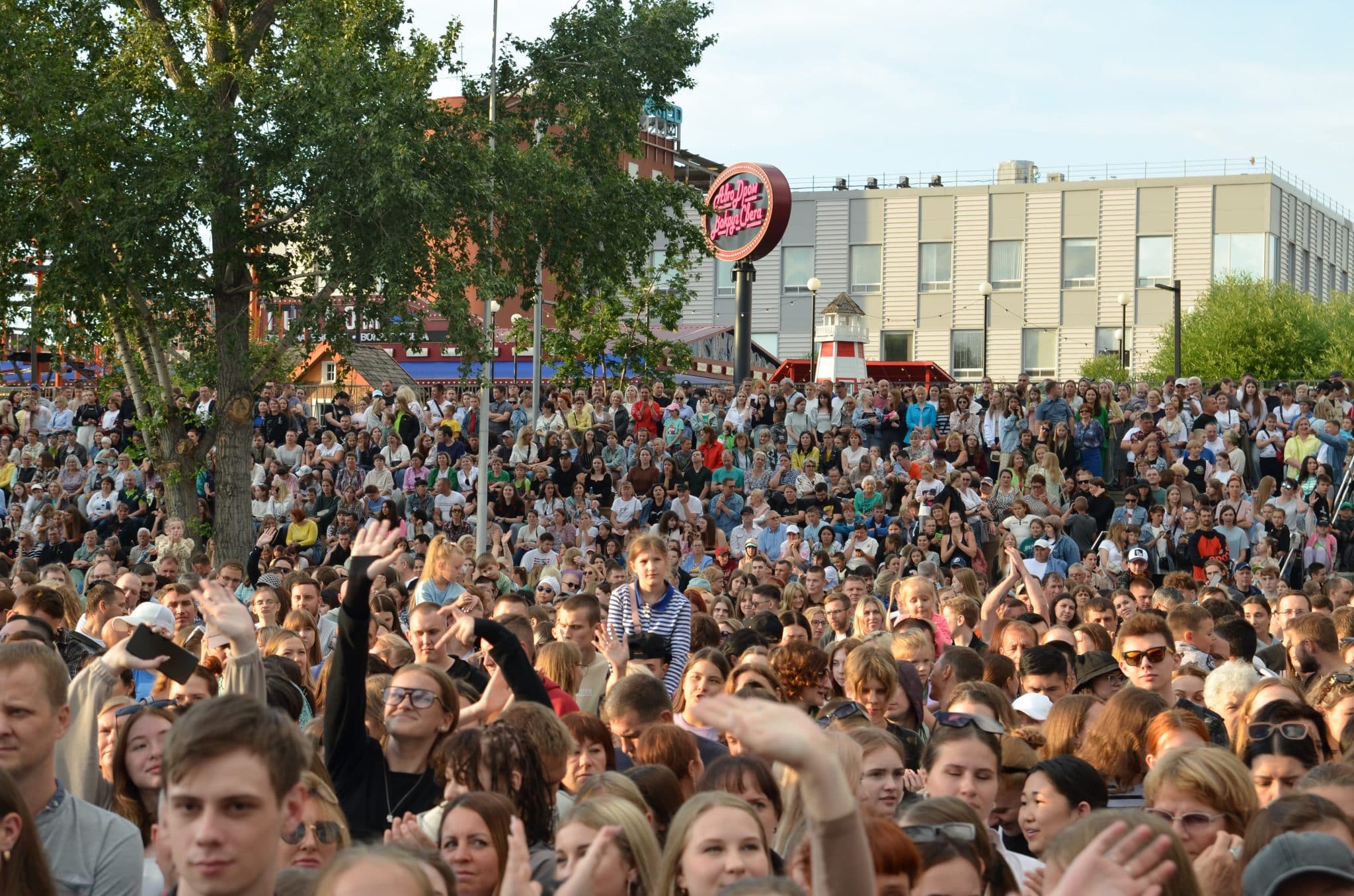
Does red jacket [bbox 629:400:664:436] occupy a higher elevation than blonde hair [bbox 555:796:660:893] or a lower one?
higher

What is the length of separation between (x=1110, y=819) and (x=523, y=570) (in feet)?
47.3

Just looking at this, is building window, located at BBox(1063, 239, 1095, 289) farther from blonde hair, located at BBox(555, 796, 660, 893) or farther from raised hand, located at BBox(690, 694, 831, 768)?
raised hand, located at BBox(690, 694, 831, 768)

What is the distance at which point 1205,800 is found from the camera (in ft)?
16.2

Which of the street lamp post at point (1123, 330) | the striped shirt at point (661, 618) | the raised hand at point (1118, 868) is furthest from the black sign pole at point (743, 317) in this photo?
the raised hand at point (1118, 868)

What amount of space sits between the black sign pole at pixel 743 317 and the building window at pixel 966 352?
33235mm

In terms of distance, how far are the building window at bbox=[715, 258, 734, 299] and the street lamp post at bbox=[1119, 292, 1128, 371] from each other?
16.8 meters

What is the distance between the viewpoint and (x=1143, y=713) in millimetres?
6359

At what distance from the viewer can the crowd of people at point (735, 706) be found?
11.9 ft

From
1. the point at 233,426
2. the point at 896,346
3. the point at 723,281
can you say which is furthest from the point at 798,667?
the point at 723,281

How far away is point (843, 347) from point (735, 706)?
45746 millimetres

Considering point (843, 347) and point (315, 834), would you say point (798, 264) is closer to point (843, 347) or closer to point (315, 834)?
point (843, 347)

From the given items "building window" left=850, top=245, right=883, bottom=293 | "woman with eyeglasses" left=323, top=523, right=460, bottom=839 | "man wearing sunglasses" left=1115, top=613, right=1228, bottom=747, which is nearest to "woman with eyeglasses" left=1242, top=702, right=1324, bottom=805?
"man wearing sunglasses" left=1115, top=613, right=1228, bottom=747

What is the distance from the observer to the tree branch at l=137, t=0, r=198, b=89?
866 inches

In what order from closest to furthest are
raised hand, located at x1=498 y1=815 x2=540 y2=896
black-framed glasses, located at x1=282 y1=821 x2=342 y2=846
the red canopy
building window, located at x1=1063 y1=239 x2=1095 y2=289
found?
raised hand, located at x1=498 y1=815 x2=540 y2=896
black-framed glasses, located at x1=282 y1=821 x2=342 y2=846
the red canopy
building window, located at x1=1063 y1=239 x2=1095 y2=289
